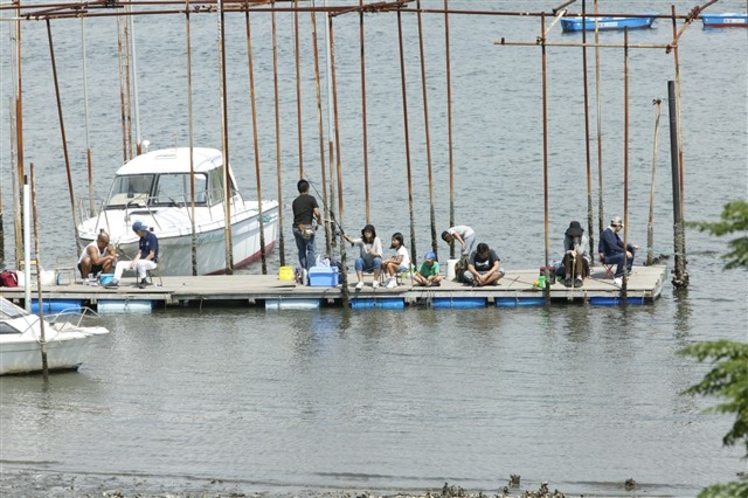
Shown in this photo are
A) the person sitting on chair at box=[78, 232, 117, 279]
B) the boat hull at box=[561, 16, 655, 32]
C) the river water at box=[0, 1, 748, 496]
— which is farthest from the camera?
the boat hull at box=[561, 16, 655, 32]

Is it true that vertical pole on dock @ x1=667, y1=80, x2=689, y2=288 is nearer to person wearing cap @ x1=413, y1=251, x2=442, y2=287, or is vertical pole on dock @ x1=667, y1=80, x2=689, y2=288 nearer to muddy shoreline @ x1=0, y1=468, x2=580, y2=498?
person wearing cap @ x1=413, y1=251, x2=442, y2=287

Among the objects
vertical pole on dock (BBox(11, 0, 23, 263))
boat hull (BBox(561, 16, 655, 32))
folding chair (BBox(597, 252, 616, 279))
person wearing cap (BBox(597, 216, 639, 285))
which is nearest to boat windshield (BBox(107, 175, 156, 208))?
vertical pole on dock (BBox(11, 0, 23, 263))

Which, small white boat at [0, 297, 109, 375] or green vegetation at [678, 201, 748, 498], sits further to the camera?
small white boat at [0, 297, 109, 375]

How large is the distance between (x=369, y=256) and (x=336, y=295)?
1.00 m

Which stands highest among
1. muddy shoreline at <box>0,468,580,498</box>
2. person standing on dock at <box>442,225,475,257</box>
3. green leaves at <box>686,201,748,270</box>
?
green leaves at <box>686,201,748,270</box>

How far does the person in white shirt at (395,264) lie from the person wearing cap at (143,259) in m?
4.35

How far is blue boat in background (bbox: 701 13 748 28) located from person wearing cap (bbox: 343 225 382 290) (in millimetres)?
53430

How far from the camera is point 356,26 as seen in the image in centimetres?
7619

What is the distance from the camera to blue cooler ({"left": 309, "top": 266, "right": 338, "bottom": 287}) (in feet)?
96.7

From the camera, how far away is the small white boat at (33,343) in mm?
23672

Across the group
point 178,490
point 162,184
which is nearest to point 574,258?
point 162,184

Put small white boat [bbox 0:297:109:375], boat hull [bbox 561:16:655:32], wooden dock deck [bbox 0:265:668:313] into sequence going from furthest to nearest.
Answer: boat hull [bbox 561:16:655:32], wooden dock deck [bbox 0:265:668:313], small white boat [bbox 0:297:109:375]

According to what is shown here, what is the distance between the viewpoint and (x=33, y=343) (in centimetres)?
2375

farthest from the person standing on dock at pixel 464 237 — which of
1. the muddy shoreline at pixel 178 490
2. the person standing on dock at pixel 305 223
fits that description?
the muddy shoreline at pixel 178 490
